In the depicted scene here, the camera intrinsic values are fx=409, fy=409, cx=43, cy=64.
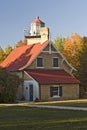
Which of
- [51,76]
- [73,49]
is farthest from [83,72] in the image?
[51,76]

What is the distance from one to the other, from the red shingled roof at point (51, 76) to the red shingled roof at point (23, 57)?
1807 mm

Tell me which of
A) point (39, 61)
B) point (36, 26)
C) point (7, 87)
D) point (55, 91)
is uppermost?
point (36, 26)

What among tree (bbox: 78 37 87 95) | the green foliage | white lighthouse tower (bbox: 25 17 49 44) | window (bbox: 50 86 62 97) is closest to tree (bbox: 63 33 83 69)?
tree (bbox: 78 37 87 95)

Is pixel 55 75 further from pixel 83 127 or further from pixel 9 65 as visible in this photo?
pixel 83 127

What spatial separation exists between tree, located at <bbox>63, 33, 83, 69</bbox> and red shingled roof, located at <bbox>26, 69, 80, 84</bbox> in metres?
11.2

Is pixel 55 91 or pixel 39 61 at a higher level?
pixel 39 61

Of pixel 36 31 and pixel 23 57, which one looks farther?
pixel 36 31

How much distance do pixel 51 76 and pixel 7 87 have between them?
8895mm

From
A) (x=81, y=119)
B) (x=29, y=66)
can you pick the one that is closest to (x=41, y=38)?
(x=29, y=66)

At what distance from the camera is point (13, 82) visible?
47594 millimetres

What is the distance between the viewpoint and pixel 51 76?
53969 millimetres

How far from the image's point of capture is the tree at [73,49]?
6806 cm

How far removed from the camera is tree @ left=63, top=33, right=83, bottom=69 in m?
68.1

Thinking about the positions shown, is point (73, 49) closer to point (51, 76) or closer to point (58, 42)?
point (58, 42)
